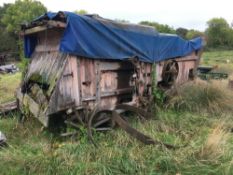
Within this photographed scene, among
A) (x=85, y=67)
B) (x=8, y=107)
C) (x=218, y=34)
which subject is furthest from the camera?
(x=218, y=34)

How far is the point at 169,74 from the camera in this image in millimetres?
7965

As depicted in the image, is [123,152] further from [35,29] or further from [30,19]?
[30,19]

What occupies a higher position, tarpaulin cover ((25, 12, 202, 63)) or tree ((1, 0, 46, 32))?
tree ((1, 0, 46, 32))

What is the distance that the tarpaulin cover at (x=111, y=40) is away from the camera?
5062 mm

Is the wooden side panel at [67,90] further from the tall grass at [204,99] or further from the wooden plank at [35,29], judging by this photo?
the tall grass at [204,99]

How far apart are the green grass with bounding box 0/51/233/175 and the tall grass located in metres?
0.90

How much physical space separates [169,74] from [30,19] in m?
34.6

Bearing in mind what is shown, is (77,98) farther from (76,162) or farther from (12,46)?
(12,46)

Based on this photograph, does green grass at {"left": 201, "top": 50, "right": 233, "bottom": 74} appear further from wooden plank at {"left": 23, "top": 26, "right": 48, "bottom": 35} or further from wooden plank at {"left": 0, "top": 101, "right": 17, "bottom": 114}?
wooden plank at {"left": 0, "top": 101, "right": 17, "bottom": 114}

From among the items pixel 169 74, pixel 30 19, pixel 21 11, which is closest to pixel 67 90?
pixel 169 74

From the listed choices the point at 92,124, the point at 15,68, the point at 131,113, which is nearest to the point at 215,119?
the point at 131,113

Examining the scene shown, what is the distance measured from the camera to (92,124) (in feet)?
17.4

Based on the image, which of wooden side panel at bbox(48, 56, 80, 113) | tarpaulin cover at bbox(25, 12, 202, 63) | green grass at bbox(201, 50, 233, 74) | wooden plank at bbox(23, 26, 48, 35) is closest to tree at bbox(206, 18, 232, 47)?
green grass at bbox(201, 50, 233, 74)

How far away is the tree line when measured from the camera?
35250 mm
